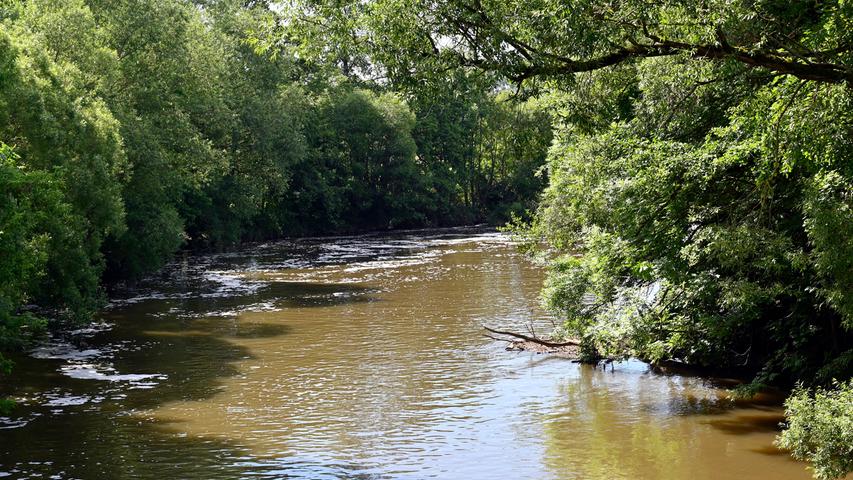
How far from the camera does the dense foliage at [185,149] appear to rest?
22.6 metres

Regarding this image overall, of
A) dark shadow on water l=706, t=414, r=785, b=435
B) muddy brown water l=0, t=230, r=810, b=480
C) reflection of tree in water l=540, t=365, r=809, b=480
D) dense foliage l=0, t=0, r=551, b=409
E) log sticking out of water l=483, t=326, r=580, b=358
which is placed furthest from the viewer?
log sticking out of water l=483, t=326, r=580, b=358

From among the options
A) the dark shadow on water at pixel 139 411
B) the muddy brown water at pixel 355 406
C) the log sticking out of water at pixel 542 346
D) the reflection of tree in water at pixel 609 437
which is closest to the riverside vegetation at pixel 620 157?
the log sticking out of water at pixel 542 346

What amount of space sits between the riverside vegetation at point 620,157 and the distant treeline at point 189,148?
14 centimetres

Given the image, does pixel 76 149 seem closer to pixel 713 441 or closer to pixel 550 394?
pixel 550 394

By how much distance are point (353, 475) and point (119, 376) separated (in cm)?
982

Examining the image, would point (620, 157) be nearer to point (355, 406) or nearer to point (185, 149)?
point (355, 406)

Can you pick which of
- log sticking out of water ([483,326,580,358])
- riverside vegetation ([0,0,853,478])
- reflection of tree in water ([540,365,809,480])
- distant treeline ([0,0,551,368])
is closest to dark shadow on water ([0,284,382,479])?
distant treeline ([0,0,551,368])

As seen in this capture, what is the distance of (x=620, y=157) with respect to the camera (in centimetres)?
1712

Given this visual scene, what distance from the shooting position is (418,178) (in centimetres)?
8162

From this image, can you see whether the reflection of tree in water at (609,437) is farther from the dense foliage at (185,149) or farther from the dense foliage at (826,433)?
the dense foliage at (185,149)

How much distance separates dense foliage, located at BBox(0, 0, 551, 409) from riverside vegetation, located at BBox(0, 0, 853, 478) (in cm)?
15

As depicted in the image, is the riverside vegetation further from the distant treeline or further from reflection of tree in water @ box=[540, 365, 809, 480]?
reflection of tree in water @ box=[540, 365, 809, 480]

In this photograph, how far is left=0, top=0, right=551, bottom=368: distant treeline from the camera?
857 inches

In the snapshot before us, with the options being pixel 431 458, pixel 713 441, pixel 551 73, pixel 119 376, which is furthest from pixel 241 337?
pixel 551 73
